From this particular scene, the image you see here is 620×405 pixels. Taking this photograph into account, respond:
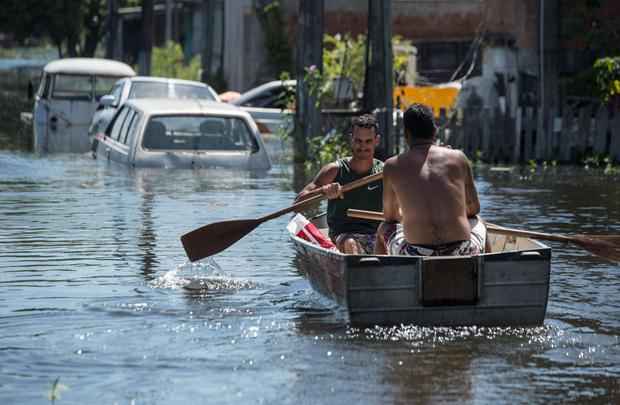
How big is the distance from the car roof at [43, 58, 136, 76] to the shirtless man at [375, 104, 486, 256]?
71.4 feet

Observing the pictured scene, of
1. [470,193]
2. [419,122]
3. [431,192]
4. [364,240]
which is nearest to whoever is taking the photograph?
[431,192]

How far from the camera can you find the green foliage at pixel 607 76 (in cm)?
2644

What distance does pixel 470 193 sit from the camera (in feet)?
35.6

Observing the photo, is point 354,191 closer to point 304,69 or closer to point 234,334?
point 234,334

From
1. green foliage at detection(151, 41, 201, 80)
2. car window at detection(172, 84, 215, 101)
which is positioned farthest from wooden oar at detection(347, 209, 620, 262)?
green foliage at detection(151, 41, 201, 80)

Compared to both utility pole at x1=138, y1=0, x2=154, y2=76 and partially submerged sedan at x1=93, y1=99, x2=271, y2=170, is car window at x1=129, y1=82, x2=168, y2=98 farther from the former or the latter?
utility pole at x1=138, y1=0, x2=154, y2=76

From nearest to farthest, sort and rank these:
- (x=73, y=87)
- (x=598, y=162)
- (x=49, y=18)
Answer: (x=598, y=162) < (x=73, y=87) < (x=49, y=18)

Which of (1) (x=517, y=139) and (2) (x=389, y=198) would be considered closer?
(2) (x=389, y=198)

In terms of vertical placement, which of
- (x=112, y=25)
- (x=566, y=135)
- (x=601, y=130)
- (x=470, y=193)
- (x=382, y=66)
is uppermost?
(x=112, y=25)

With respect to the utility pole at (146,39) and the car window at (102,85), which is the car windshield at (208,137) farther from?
the utility pole at (146,39)

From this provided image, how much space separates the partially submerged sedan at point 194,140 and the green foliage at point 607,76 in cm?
676

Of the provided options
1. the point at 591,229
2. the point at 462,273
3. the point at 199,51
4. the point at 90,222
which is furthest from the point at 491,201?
the point at 199,51

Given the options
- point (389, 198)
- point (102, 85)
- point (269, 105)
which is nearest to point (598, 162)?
point (269, 105)

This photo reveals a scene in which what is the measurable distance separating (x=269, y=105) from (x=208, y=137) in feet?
34.4
